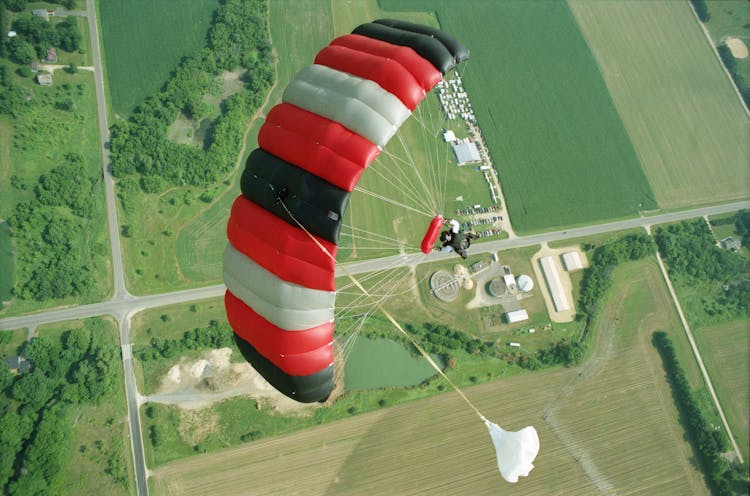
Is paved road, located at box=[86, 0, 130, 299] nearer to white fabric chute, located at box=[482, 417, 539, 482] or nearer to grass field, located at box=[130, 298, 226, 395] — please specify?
grass field, located at box=[130, 298, 226, 395]

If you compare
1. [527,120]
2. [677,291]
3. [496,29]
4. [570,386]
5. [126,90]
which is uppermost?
[496,29]

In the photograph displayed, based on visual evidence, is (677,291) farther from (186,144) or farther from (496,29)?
(186,144)

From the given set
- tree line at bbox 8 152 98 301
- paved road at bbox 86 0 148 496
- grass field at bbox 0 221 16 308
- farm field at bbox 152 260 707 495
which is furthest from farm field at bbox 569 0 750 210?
grass field at bbox 0 221 16 308

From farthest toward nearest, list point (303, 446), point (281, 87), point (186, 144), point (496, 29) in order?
point (496, 29)
point (281, 87)
point (186, 144)
point (303, 446)

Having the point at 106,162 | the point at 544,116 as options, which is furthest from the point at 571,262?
the point at 106,162

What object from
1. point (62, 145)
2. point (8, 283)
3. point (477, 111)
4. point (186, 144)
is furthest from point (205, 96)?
point (477, 111)

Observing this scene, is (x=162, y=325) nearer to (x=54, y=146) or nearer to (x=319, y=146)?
(x=54, y=146)

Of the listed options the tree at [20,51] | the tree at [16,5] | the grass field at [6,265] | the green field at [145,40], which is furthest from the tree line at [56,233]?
the tree at [16,5]
